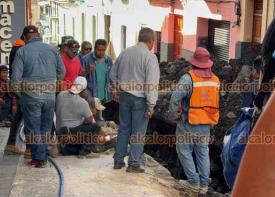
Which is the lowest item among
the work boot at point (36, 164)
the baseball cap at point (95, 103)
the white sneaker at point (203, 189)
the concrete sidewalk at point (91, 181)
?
the white sneaker at point (203, 189)

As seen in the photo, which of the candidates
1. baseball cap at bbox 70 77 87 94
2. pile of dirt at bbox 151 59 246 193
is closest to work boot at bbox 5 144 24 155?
baseball cap at bbox 70 77 87 94

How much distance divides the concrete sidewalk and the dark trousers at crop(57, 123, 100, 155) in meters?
0.18

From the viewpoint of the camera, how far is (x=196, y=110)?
573 centimetres

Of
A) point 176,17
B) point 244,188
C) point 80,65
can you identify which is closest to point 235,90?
point 80,65

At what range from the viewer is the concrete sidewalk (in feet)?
16.9

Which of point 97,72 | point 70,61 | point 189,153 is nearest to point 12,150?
point 70,61

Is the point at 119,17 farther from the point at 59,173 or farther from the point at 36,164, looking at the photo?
the point at 59,173

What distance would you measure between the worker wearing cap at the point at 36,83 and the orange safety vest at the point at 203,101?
5.40 feet

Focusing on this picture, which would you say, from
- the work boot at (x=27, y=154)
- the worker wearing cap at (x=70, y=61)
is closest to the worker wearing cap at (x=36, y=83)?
the work boot at (x=27, y=154)

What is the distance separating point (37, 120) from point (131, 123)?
1.13 meters

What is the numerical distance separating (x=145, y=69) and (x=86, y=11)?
3529 centimetres

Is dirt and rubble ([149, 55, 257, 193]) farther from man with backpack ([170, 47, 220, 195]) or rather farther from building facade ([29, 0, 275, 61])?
man with backpack ([170, 47, 220, 195])

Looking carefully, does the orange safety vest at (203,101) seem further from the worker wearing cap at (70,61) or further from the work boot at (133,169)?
the worker wearing cap at (70,61)

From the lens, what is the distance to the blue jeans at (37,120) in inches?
223
